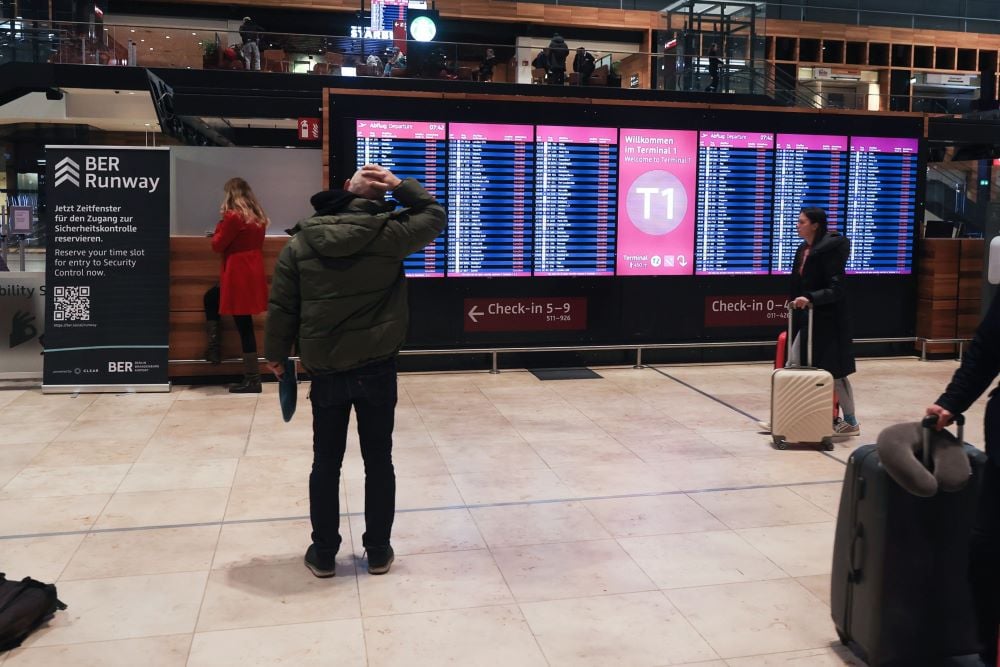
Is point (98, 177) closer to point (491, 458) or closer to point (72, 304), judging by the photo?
point (72, 304)

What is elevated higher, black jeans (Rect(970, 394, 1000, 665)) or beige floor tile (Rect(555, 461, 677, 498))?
black jeans (Rect(970, 394, 1000, 665))

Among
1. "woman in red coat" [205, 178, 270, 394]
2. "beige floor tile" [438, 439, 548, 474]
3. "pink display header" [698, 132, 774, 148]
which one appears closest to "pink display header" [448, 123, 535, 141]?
"pink display header" [698, 132, 774, 148]

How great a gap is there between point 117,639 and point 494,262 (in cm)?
550

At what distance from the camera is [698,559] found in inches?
146

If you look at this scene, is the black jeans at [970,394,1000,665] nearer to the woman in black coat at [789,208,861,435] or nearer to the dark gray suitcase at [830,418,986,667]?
the dark gray suitcase at [830,418,986,667]

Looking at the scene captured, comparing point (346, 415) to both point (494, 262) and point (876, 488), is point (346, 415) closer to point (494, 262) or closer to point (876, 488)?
A: point (876, 488)

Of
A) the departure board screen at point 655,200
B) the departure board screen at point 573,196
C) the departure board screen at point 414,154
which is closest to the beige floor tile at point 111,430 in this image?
the departure board screen at point 414,154

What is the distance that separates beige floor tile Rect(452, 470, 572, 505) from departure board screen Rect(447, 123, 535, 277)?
3.37m

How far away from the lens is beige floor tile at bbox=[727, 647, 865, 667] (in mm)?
2830

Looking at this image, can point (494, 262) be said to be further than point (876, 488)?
Yes

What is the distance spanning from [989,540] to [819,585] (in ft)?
3.70

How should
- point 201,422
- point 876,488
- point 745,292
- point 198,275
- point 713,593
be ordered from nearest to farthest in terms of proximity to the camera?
1. point 876,488
2. point 713,593
3. point 201,422
4. point 198,275
5. point 745,292

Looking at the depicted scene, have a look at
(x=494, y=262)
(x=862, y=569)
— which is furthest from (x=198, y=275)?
(x=862, y=569)

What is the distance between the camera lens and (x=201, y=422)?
242 inches
